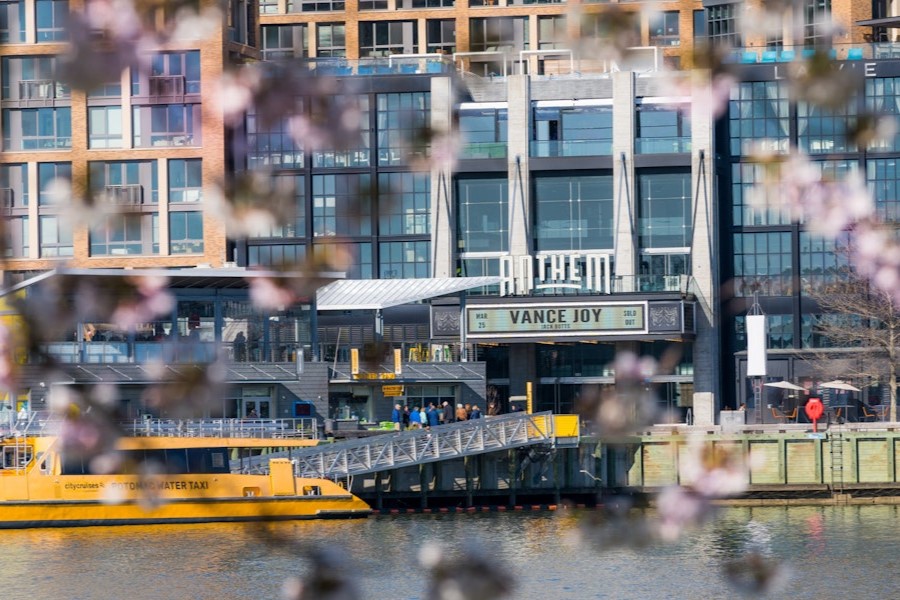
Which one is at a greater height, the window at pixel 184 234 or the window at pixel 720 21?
the window at pixel 720 21

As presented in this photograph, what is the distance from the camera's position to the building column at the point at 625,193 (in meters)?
84.8

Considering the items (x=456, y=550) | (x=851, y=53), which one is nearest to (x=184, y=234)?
(x=851, y=53)

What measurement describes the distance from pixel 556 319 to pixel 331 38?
123 feet

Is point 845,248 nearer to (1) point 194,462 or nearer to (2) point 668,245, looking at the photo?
(2) point 668,245

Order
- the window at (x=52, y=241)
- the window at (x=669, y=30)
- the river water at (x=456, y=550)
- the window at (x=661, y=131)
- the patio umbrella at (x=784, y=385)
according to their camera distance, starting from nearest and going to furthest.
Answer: the river water at (x=456, y=550) → the patio umbrella at (x=784, y=385) → the window at (x=661, y=131) → the window at (x=52, y=241) → the window at (x=669, y=30)

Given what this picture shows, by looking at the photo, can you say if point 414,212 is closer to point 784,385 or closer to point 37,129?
point 37,129

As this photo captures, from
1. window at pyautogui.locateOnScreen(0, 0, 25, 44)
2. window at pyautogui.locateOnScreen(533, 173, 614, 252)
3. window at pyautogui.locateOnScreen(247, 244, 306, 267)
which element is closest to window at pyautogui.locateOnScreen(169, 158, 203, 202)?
window at pyautogui.locateOnScreen(247, 244, 306, 267)

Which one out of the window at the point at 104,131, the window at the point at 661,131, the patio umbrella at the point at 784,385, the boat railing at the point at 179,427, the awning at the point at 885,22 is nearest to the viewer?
the boat railing at the point at 179,427

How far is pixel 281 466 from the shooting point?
55188mm

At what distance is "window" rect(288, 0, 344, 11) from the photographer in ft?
369

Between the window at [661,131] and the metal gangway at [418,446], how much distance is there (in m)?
27.0

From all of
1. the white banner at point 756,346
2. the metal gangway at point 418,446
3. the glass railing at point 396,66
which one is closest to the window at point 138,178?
the glass railing at point 396,66

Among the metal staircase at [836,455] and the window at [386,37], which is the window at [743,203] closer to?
the metal staircase at [836,455]

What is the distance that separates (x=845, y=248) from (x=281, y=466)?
128ft
